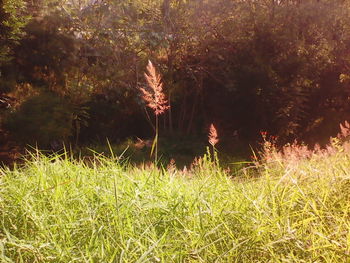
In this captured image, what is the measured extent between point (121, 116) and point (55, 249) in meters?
10.5

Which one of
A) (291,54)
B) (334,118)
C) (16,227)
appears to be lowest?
(334,118)

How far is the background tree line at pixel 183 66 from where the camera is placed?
1041 cm

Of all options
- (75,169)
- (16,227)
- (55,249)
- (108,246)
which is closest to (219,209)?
(108,246)

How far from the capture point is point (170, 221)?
2.88 metres

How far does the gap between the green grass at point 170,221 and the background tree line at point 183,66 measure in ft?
21.8

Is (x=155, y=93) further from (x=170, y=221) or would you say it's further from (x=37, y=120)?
(x=37, y=120)

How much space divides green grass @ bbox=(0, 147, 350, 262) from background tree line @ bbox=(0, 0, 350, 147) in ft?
21.8

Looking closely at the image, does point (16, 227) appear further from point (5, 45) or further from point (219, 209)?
point (5, 45)

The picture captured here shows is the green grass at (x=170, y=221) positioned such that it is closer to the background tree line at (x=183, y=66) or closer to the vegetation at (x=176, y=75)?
the vegetation at (x=176, y=75)

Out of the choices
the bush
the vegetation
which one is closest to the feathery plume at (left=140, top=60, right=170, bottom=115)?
the vegetation

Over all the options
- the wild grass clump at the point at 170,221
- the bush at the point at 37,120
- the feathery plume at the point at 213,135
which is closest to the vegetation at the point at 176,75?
the bush at the point at 37,120

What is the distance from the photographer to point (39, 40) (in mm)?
10477

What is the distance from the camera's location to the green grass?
246cm

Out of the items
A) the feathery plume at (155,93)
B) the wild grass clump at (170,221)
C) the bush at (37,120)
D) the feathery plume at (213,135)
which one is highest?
the feathery plume at (155,93)
